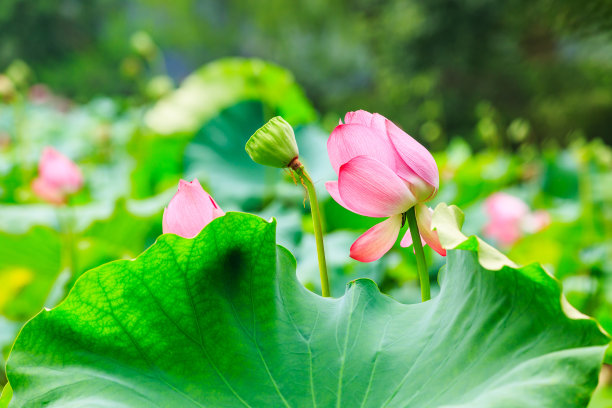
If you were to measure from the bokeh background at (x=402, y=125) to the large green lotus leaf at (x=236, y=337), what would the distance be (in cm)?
28

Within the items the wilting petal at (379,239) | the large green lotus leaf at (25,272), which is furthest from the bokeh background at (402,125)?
the wilting petal at (379,239)

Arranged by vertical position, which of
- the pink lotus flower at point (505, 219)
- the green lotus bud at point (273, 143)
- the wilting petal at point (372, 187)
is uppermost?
the pink lotus flower at point (505, 219)

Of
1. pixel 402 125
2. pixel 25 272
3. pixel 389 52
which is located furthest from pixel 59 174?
pixel 389 52

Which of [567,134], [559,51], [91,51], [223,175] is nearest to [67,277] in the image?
[223,175]

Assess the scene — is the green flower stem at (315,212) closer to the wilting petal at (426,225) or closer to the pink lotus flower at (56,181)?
the wilting petal at (426,225)

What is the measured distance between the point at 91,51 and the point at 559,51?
687 centimetres

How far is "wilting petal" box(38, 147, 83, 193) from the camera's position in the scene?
3.14ft

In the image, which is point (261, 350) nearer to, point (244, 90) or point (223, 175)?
point (223, 175)

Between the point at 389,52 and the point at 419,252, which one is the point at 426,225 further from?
the point at 389,52

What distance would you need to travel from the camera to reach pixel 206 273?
0.31 m

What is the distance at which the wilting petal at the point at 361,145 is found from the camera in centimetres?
33

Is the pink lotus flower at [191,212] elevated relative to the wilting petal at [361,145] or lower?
lower

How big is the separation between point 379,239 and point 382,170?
0.15 feet

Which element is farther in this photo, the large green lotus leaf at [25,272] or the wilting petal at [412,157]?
the large green lotus leaf at [25,272]
